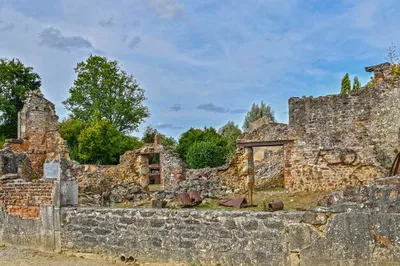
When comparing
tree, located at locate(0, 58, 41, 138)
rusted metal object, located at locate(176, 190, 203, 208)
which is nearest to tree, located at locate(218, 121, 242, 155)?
tree, located at locate(0, 58, 41, 138)

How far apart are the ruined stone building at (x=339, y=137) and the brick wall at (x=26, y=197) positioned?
499 inches

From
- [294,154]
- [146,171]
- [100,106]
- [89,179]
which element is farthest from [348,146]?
[100,106]

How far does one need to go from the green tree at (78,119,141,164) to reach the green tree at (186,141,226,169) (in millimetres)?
6917

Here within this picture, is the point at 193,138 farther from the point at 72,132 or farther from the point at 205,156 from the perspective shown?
the point at 72,132

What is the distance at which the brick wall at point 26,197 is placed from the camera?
895cm

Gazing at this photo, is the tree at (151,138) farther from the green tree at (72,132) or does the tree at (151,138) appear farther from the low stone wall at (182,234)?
the low stone wall at (182,234)

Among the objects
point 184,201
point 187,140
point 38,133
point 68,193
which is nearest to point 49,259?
point 68,193

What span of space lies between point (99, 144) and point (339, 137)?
2025 cm

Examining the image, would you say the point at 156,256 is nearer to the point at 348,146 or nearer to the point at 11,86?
the point at 348,146

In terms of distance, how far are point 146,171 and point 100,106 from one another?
22.1m

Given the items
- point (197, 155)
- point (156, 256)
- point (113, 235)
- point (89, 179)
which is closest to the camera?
point (156, 256)

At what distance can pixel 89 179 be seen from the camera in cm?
2436

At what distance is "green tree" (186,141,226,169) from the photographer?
103ft

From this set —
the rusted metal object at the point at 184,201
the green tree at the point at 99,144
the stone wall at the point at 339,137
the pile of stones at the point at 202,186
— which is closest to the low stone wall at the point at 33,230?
the rusted metal object at the point at 184,201
